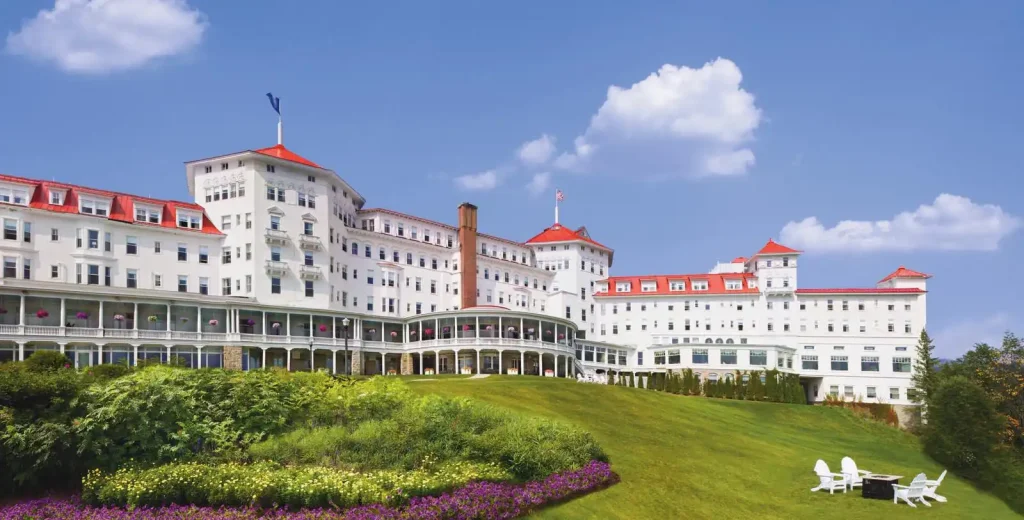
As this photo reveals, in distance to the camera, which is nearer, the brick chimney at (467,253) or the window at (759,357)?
the window at (759,357)

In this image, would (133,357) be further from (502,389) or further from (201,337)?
(502,389)

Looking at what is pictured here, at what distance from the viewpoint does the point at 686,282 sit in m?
104

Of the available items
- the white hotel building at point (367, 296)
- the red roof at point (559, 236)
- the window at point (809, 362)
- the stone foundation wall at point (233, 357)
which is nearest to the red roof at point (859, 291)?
the white hotel building at point (367, 296)

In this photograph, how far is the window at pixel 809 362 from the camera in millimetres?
95250

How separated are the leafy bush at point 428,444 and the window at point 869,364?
251ft

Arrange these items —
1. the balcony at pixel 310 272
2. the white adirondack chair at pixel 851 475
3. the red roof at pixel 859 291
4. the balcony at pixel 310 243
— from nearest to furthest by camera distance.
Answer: the white adirondack chair at pixel 851 475 → the balcony at pixel 310 272 → the balcony at pixel 310 243 → the red roof at pixel 859 291

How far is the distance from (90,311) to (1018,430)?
65.1 m

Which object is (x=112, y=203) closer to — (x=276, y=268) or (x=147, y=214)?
(x=147, y=214)

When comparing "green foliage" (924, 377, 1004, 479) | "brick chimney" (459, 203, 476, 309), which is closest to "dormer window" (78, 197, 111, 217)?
"brick chimney" (459, 203, 476, 309)

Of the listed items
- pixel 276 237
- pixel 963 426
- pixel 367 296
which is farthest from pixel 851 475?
pixel 367 296

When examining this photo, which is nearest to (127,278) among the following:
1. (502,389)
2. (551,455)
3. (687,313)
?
(502,389)

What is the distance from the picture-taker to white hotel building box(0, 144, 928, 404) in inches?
2323

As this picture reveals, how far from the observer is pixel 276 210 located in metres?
71.1

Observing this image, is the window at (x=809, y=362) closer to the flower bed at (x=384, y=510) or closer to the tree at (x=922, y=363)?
the tree at (x=922, y=363)
